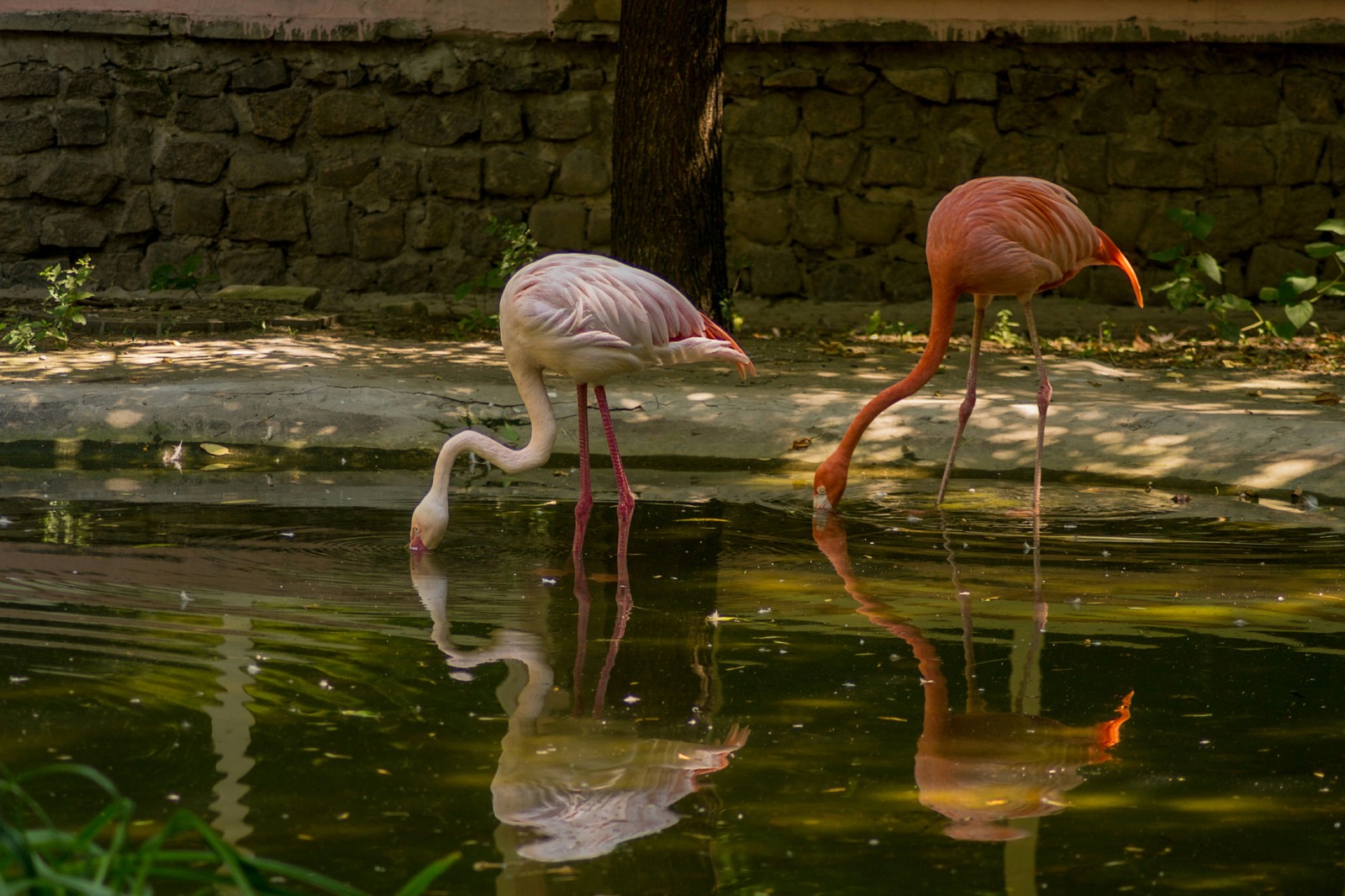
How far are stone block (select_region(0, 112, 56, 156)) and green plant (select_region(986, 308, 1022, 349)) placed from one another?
629cm

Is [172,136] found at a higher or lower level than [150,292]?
higher

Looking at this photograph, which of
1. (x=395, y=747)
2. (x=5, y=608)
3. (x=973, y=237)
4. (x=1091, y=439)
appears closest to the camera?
(x=395, y=747)

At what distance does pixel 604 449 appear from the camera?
630 cm

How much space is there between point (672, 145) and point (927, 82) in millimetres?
2468

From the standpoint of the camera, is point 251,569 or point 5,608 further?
Result: point 251,569

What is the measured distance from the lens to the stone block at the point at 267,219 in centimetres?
1010

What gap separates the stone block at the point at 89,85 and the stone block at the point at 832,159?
4.66 m

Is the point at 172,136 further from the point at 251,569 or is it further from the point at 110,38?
the point at 251,569

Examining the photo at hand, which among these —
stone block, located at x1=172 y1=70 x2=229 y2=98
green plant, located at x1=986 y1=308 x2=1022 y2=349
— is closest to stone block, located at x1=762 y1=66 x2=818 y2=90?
green plant, located at x1=986 y1=308 x2=1022 y2=349

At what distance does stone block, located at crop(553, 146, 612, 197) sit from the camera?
32.7 feet

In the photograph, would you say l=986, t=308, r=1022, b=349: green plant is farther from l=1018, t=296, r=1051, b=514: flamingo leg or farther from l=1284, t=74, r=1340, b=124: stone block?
l=1018, t=296, r=1051, b=514: flamingo leg

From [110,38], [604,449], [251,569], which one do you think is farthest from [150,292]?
[251,569]

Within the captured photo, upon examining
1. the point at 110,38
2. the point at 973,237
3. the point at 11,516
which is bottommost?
the point at 11,516

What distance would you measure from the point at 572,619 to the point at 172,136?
7147mm
